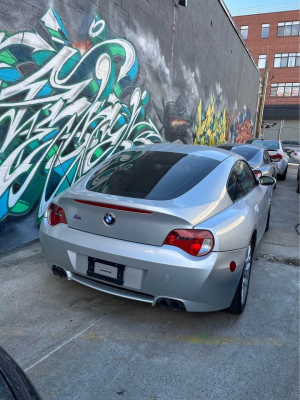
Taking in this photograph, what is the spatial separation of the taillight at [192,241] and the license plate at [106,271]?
47 centimetres

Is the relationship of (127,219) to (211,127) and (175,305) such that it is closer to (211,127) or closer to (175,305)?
(175,305)

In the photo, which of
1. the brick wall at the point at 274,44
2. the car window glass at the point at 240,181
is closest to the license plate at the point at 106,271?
the car window glass at the point at 240,181

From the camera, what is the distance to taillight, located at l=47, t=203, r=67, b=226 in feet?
9.38

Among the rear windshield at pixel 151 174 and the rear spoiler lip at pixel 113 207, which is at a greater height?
the rear windshield at pixel 151 174

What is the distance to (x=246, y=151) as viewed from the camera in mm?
7938

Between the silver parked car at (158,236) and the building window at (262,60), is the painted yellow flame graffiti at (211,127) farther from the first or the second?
the building window at (262,60)

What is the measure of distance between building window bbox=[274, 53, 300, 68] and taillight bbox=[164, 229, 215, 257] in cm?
4345

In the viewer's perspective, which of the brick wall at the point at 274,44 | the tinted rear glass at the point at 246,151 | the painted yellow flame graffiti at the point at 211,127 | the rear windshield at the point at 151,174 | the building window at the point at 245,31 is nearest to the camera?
the rear windshield at the point at 151,174

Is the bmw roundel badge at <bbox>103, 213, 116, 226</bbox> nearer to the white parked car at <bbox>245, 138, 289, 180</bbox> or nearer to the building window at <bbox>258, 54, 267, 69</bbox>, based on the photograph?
the white parked car at <bbox>245, 138, 289, 180</bbox>

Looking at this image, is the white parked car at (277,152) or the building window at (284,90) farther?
the building window at (284,90)

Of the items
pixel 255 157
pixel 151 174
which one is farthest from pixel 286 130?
pixel 151 174

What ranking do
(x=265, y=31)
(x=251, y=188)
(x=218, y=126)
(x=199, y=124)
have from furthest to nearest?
(x=265, y=31), (x=218, y=126), (x=199, y=124), (x=251, y=188)

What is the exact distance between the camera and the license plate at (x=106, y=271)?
2.52 meters

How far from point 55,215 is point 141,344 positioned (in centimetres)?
131
